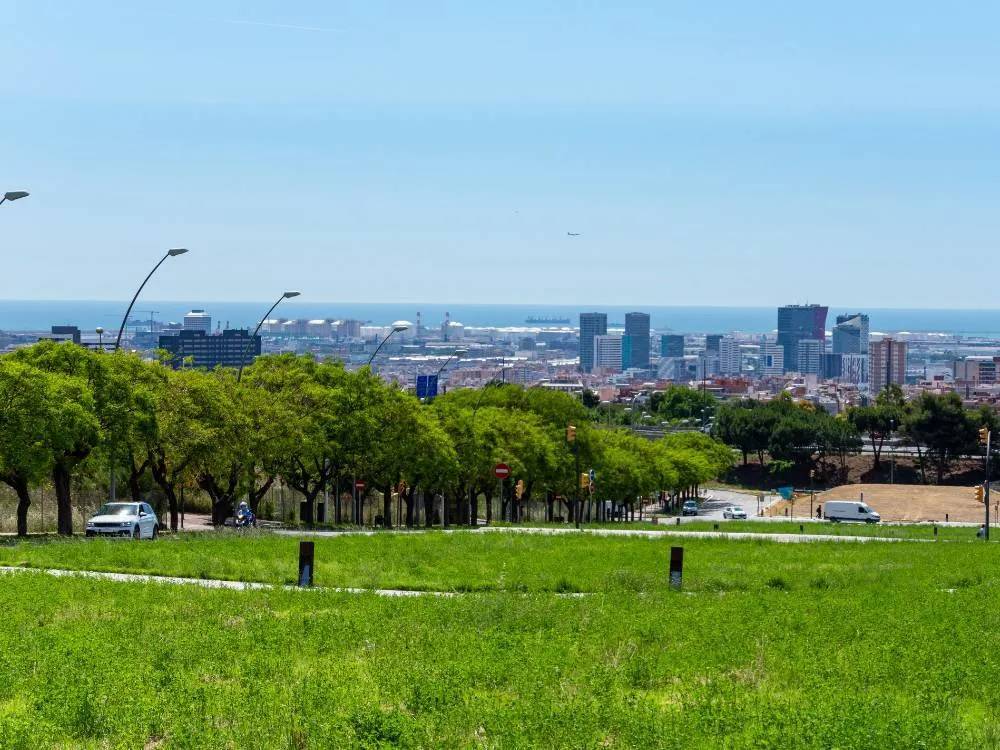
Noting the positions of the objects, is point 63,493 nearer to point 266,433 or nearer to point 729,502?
point 266,433

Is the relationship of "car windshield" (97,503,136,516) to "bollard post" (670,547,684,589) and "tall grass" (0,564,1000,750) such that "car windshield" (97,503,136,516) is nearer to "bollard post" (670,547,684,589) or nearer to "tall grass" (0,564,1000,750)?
"tall grass" (0,564,1000,750)

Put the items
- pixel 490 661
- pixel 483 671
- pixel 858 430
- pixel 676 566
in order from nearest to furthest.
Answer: pixel 483 671
pixel 490 661
pixel 676 566
pixel 858 430

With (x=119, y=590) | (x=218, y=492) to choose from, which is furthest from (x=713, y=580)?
(x=218, y=492)

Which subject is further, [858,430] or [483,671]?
[858,430]

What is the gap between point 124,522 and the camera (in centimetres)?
3828

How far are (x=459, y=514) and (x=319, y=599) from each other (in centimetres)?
4905

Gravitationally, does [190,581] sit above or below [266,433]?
below

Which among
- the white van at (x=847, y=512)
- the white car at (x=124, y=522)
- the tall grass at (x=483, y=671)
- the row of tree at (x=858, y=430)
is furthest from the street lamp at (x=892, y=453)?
the tall grass at (x=483, y=671)

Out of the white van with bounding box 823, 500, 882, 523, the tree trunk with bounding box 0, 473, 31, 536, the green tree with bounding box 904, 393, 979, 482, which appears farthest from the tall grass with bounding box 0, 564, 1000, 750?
the green tree with bounding box 904, 393, 979, 482

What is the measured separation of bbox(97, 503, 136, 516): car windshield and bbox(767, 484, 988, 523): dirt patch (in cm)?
7599

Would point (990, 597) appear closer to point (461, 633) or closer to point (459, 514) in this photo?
point (461, 633)

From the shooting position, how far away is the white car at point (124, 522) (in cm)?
3816

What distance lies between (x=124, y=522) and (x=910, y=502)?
88916 mm

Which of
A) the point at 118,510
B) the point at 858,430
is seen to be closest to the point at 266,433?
the point at 118,510
